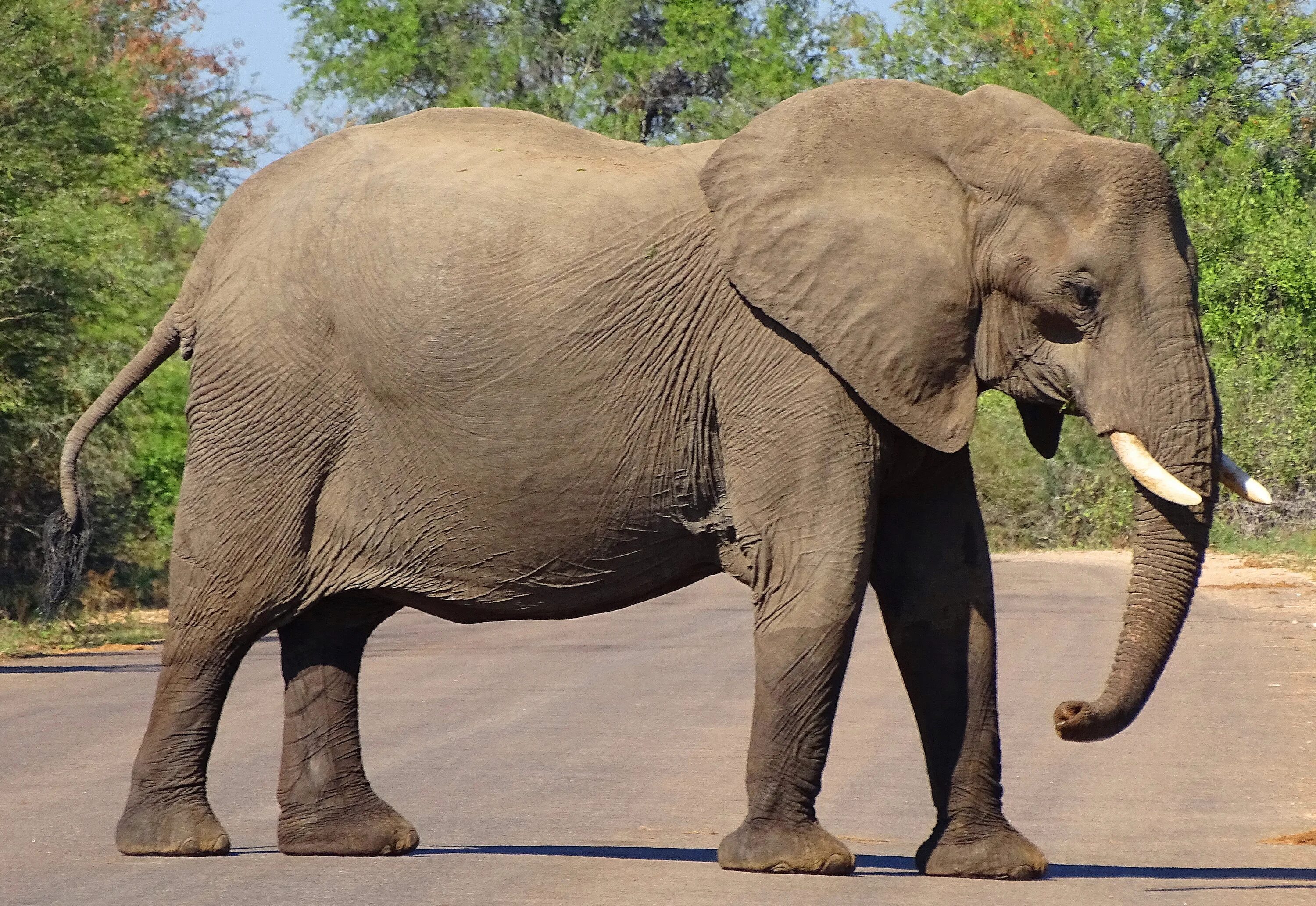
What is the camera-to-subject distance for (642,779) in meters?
10.1

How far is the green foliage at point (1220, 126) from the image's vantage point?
118ft

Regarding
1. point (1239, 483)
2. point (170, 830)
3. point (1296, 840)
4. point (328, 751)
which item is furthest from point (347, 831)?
point (1296, 840)

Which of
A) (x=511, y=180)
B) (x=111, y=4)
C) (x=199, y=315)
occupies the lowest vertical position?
(x=199, y=315)

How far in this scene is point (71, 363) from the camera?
2084 cm

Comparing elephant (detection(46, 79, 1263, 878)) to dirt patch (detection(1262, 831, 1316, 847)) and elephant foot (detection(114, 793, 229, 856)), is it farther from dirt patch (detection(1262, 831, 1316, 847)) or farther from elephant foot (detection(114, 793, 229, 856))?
dirt patch (detection(1262, 831, 1316, 847))

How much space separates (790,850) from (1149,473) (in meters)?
1.63

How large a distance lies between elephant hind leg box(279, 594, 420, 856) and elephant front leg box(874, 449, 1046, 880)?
1789mm

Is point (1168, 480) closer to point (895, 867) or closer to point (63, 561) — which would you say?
point (895, 867)

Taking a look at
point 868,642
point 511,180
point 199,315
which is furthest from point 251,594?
point 868,642

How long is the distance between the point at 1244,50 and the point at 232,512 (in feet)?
129

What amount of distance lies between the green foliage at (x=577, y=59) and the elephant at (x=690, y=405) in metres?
41.0

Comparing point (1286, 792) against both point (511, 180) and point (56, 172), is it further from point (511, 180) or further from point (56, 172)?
point (56, 172)

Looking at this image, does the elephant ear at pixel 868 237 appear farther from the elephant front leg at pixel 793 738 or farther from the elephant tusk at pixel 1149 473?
the elephant front leg at pixel 793 738

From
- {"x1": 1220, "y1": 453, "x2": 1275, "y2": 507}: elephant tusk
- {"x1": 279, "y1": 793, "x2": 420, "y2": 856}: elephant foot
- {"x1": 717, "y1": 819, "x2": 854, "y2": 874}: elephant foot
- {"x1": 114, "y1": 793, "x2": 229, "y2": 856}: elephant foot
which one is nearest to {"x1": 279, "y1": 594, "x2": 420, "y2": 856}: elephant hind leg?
{"x1": 279, "y1": 793, "x2": 420, "y2": 856}: elephant foot
